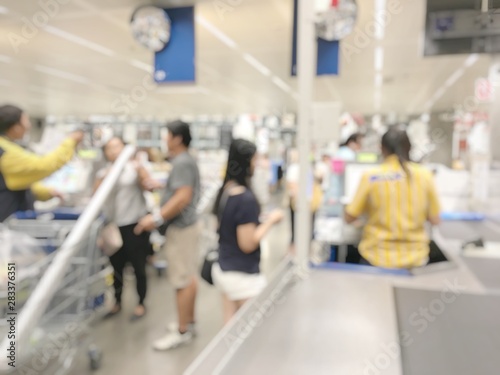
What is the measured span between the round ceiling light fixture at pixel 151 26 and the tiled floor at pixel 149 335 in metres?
2.71

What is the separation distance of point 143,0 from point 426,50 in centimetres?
309

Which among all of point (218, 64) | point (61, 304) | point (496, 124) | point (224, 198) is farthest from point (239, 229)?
point (218, 64)

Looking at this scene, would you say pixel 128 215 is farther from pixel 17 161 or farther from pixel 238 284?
pixel 238 284

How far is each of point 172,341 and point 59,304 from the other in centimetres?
97

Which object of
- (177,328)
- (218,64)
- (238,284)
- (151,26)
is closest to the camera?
(238,284)

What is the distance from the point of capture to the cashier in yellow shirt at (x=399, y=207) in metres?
2.07

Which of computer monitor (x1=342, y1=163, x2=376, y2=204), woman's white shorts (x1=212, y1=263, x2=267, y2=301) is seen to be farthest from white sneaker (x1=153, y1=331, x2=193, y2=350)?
computer monitor (x1=342, y1=163, x2=376, y2=204)

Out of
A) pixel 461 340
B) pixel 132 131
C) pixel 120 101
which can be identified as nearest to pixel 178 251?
pixel 461 340

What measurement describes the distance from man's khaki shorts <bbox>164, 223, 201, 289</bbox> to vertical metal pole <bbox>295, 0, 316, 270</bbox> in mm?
1300

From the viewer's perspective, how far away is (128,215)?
3.43 metres

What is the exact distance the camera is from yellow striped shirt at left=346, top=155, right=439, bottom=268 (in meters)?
2.07

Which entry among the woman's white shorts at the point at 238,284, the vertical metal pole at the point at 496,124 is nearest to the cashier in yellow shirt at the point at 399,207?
the vertical metal pole at the point at 496,124

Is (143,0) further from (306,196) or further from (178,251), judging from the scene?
(306,196)

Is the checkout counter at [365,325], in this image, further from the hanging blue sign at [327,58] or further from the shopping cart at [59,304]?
the hanging blue sign at [327,58]
